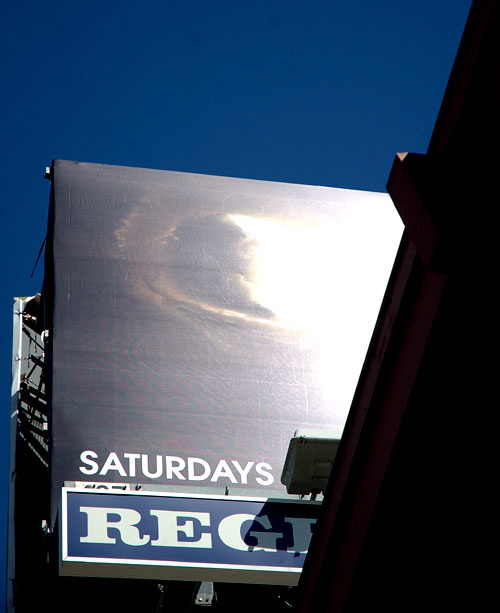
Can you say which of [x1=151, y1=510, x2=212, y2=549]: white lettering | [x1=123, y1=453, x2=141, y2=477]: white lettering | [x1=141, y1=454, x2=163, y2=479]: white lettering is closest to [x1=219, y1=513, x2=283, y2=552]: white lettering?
[x1=151, y1=510, x2=212, y2=549]: white lettering

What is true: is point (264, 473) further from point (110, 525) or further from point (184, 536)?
point (110, 525)

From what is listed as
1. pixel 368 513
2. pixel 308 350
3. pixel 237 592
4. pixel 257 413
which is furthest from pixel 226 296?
pixel 368 513

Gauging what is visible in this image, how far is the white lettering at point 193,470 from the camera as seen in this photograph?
8.76m

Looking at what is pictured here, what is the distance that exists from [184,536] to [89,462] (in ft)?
10.4

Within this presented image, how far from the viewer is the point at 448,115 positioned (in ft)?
8.07

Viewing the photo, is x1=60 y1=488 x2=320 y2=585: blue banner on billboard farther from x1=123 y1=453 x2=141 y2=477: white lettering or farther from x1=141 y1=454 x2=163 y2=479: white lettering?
x1=123 y1=453 x2=141 y2=477: white lettering

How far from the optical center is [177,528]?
18.7 ft

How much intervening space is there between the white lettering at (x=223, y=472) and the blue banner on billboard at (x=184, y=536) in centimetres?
277

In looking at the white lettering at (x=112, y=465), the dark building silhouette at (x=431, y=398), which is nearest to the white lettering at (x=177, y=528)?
the dark building silhouette at (x=431, y=398)

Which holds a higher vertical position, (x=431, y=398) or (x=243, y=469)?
(x=431, y=398)

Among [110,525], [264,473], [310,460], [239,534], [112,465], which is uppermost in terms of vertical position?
[310,460]

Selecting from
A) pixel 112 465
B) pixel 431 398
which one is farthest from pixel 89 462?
pixel 431 398

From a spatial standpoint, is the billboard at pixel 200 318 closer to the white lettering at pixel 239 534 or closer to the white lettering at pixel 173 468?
the white lettering at pixel 173 468

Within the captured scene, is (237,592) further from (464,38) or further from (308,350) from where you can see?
(464,38)
